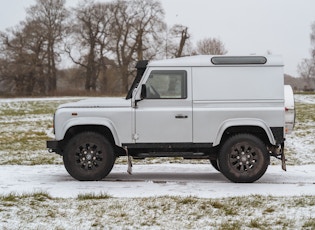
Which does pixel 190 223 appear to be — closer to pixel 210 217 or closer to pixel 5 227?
pixel 210 217

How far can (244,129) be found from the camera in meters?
9.80

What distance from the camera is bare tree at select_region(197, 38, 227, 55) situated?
63.9 meters

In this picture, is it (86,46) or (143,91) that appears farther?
(86,46)

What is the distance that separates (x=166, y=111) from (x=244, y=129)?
4.98 feet

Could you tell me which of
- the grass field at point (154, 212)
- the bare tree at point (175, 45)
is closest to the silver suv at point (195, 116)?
the grass field at point (154, 212)

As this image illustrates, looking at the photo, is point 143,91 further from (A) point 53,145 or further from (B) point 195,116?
(A) point 53,145

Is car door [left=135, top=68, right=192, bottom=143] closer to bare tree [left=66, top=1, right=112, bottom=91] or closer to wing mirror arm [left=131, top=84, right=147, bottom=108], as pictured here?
wing mirror arm [left=131, top=84, right=147, bottom=108]

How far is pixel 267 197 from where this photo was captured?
309 inches

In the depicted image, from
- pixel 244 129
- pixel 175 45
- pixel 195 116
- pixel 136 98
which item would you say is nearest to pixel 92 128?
pixel 136 98

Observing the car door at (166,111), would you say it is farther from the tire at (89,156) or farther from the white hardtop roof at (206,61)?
the tire at (89,156)

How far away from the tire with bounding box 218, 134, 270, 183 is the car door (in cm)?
75

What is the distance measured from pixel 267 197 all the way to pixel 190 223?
2005mm

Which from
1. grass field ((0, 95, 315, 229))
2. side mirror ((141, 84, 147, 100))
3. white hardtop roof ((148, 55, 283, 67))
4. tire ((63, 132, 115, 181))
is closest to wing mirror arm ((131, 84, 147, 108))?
side mirror ((141, 84, 147, 100))

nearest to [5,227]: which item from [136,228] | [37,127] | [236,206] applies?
[136,228]
